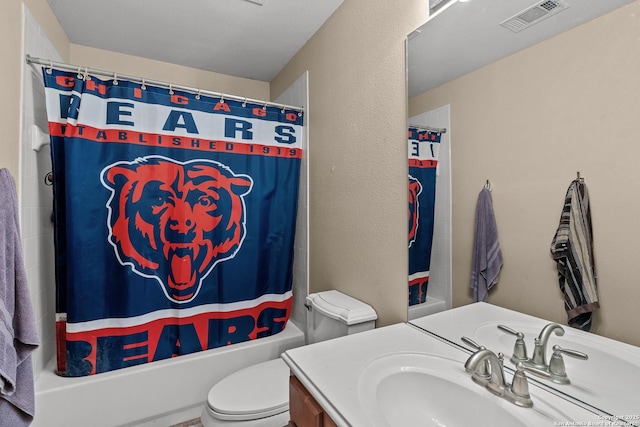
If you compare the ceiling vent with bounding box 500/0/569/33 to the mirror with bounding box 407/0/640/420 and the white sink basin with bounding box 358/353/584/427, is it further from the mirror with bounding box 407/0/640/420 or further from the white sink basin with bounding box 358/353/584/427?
the white sink basin with bounding box 358/353/584/427

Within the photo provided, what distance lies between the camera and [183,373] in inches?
64.0

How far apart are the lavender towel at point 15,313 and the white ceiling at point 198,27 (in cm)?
118

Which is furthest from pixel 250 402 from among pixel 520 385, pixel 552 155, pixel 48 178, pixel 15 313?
A: pixel 48 178

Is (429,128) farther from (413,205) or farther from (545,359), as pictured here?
(545,359)

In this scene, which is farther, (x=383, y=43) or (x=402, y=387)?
(x=383, y=43)

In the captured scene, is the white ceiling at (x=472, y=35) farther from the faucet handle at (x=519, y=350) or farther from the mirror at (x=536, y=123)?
the faucet handle at (x=519, y=350)

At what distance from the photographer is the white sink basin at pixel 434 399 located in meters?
0.67

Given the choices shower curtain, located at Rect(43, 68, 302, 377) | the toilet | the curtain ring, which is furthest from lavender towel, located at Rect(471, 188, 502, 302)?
the curtain ring

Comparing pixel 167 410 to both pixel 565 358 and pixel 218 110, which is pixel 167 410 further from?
pixel 565 358

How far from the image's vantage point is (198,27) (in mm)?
1795

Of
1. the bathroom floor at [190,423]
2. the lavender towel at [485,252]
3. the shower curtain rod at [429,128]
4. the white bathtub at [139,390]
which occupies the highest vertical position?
the shower curtain rod at [429,128]

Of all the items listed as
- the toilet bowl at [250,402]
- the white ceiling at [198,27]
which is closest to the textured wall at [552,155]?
the toilet bowl at [250,402]

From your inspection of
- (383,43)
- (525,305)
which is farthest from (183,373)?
(383,43)

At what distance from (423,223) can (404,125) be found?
0.39 m
